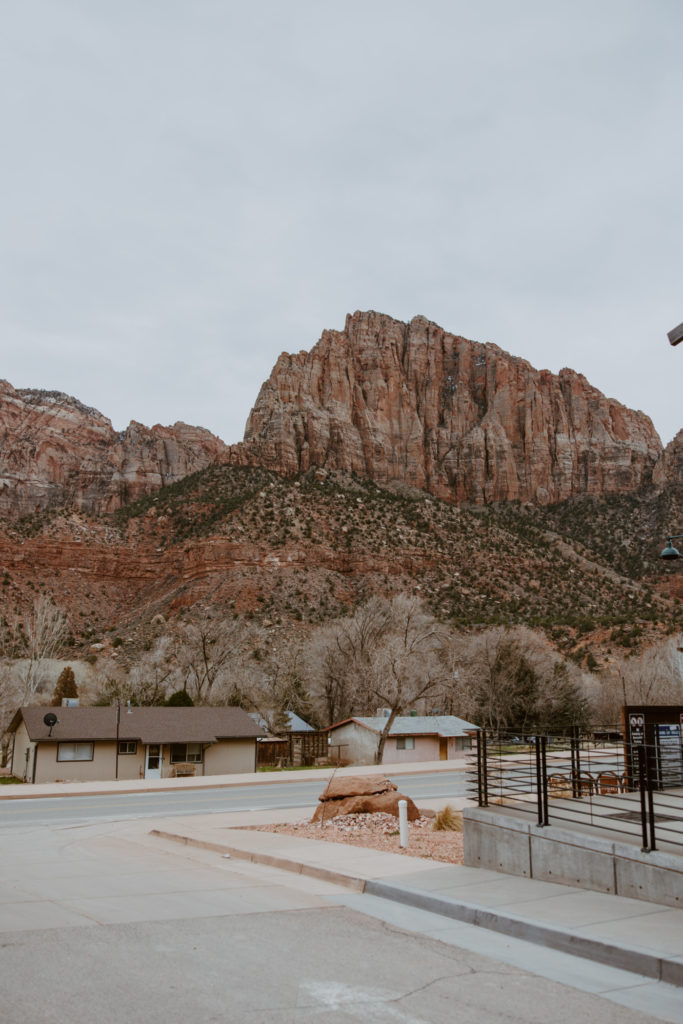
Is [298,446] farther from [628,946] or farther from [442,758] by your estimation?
[628,946]

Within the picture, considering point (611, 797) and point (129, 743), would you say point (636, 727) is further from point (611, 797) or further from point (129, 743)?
point (129, 743)

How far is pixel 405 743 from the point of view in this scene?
5128 centimetres

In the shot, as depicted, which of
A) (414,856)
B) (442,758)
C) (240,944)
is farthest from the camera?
(442,758)

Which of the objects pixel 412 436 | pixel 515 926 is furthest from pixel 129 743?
pixel 412 436

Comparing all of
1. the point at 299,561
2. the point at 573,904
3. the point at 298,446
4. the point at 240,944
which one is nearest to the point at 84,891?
the point at 240,944

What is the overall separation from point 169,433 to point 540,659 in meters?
132

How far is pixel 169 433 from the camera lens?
589 ft

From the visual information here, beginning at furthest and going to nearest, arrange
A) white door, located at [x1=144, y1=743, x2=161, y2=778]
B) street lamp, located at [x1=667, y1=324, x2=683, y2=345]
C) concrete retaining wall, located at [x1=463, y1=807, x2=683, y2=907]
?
1. white door, located at [x1=144, y1=743, x2=161, y2=778]
2. street lamp, located at [x1=667, y1=324, x2=683, y2=345]
3. concrete retaining wall, located at [x1=463, y1=807, x2=683, y2=907]

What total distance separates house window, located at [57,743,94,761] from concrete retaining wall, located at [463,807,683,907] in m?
34.5

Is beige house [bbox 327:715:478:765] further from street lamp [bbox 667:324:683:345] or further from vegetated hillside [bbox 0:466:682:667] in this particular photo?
street lamp [bbox 667:324:683:345]

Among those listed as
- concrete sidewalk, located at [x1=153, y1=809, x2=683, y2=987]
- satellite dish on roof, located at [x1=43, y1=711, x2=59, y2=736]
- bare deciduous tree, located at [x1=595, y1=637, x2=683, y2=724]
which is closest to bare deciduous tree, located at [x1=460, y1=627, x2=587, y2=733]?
bare deciduous tree, located at [x1=595, y1=637, x2=683, y2=724]

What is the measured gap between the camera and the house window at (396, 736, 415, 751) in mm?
50938

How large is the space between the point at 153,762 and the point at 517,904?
38.2 metres

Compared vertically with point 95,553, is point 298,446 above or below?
above
